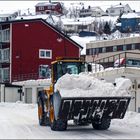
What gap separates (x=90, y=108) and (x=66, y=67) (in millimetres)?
2765

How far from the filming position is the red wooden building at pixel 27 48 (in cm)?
6938

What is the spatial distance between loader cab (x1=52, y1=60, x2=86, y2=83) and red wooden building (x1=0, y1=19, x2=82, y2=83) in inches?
1777

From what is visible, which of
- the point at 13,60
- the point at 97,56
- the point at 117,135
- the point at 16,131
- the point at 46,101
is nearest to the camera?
the point at 117,135

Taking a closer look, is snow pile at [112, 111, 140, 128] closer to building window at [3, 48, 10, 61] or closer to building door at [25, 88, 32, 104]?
building door at [25, 88, 32, 104]

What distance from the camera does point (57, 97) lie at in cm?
2055

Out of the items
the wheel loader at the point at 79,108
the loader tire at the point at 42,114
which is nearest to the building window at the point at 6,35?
the loader tire at the point at 42,114

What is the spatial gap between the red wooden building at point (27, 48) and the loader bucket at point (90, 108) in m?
47.3

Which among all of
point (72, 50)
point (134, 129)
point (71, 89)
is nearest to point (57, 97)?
point (71, 89)

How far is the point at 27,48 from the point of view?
232 ft

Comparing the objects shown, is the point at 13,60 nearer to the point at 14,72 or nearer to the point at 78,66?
the point at 14,72

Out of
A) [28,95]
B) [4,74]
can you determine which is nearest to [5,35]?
[4,74]

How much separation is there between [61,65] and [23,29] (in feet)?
160

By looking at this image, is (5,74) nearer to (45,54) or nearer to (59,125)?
(45,54)

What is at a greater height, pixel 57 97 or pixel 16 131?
pixel 57 97
